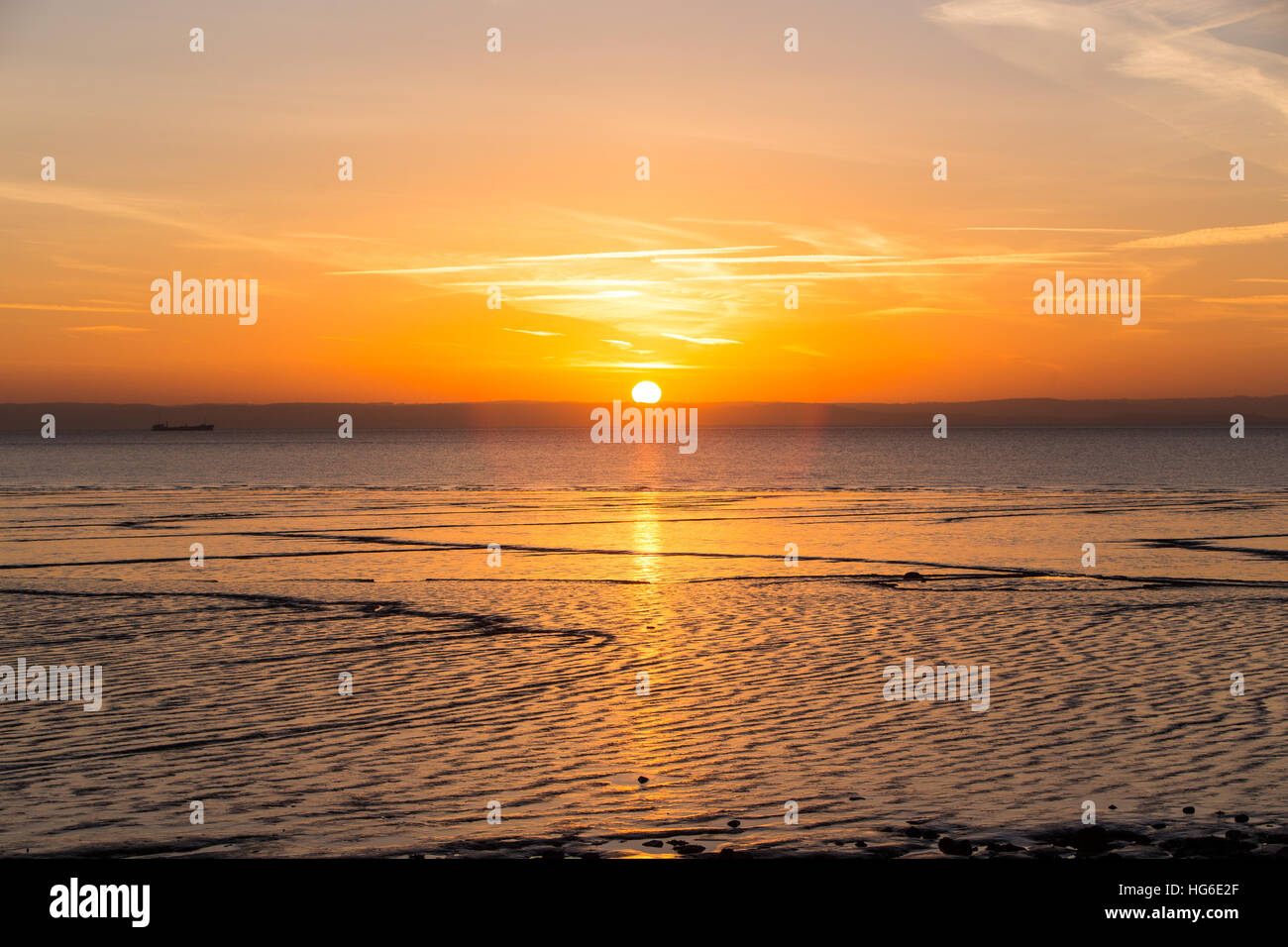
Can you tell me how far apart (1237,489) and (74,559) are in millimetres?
63202

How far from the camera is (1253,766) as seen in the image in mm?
11148

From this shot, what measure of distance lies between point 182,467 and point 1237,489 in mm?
94410

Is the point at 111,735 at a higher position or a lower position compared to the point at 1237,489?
lower

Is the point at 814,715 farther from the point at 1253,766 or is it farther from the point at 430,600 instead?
the point at 430,600

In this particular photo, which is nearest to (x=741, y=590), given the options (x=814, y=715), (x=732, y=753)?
(x=814, y=715)

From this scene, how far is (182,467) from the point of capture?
12075 cm

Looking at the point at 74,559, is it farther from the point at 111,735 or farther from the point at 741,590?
the point at 111,735
